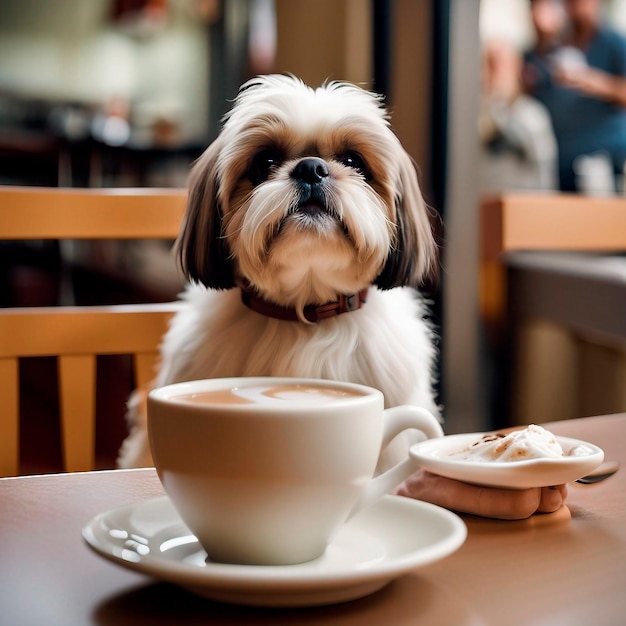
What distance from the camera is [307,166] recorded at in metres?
1.23

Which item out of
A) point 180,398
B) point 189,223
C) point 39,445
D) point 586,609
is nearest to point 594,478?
point 586,609

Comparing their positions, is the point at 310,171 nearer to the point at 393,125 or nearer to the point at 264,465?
the point at 393,125

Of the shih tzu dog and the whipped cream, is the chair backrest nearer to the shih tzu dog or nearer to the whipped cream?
the shih tzu dog

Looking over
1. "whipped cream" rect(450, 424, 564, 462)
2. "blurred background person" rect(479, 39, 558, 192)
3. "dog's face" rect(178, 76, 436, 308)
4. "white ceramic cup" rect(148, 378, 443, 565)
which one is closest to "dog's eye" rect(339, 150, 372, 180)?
"dog's face" rect(178, 76, 436, 308)

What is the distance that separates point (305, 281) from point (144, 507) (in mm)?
711

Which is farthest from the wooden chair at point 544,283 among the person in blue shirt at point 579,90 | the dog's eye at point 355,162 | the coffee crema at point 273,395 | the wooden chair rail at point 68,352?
the coffee crema at point 273,395

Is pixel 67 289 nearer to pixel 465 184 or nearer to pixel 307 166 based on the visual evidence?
pixel 465 184

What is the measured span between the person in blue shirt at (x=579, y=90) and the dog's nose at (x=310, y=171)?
2.95 meters

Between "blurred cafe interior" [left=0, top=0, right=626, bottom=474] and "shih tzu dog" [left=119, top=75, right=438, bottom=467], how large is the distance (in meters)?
0.15

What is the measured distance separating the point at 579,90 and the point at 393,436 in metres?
3.62

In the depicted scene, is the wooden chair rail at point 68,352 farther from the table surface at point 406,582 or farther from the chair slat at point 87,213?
the table surface at point 406,582

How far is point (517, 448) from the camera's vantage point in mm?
685

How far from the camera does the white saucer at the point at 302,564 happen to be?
0.47 m

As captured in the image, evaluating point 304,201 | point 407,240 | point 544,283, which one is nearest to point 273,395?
point 304,201
